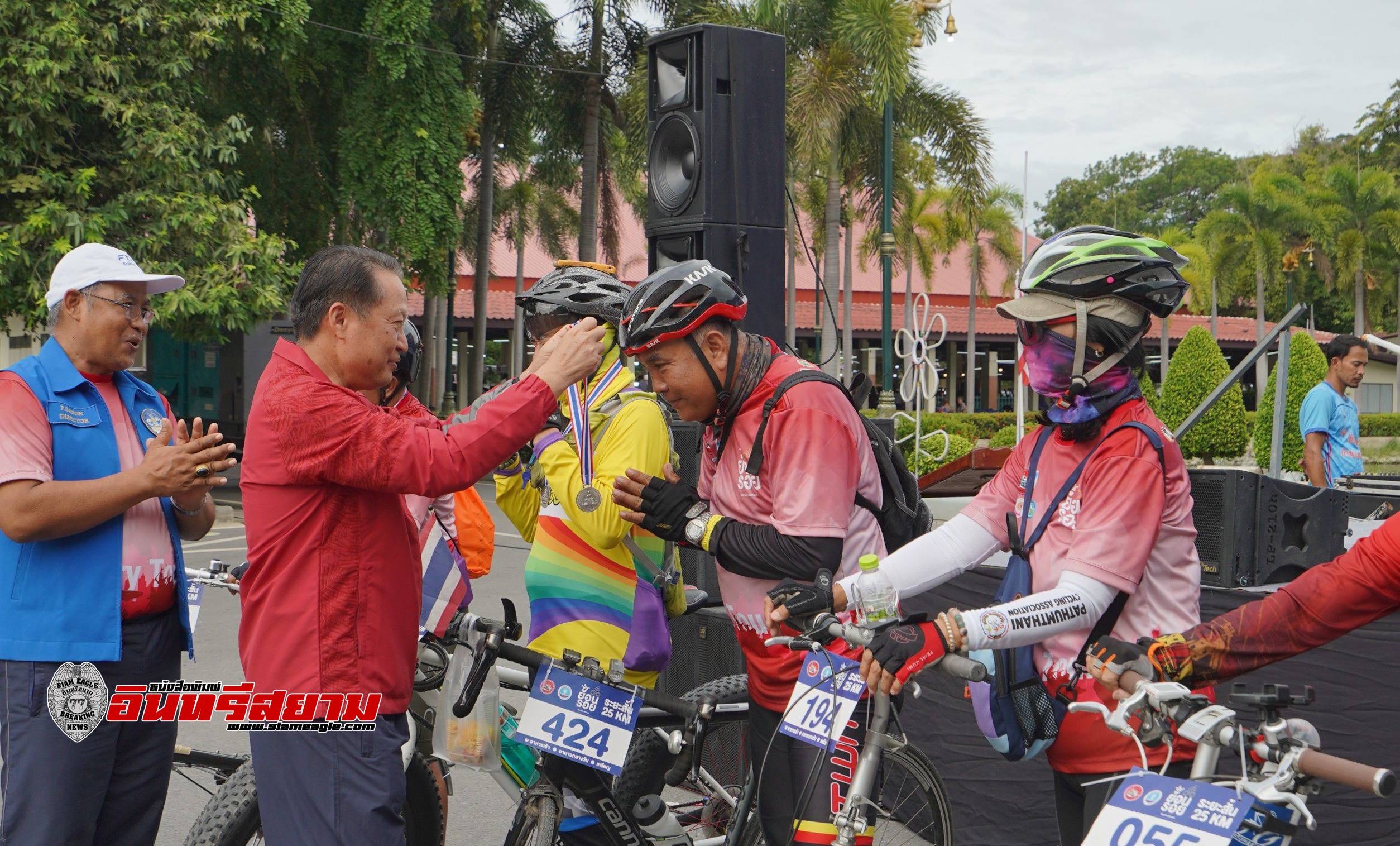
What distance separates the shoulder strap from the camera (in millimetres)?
3047

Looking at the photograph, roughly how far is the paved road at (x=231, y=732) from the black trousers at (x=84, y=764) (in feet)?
Result: 3.14

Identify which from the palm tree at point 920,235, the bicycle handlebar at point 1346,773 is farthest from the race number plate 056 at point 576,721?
the palm tree at point 920,235

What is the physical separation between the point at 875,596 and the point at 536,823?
55.8 inches

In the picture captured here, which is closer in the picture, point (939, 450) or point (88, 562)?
point (88, 562)

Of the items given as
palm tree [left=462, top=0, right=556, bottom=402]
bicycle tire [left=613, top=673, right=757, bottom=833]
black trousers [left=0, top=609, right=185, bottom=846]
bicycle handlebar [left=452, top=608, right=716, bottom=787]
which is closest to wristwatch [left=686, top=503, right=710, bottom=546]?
bicycle handlebar [left=452, top=608, right=716, bottom=787]

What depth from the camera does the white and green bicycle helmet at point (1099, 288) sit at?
8.66 feet

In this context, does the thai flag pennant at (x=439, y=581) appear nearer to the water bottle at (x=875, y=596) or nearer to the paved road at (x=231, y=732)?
the paved road at (x=231, y=732)

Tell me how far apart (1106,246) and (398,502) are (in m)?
1.69

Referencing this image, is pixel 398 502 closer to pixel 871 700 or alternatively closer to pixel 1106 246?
pixel 871 700

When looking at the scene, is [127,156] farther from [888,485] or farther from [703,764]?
[888,485]

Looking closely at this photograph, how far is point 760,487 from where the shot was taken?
10.2 ft

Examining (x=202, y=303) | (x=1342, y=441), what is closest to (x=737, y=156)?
(x=1342, y=441)

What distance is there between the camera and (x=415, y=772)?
12.0 feet

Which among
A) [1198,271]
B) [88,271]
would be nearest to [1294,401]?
[88,271]
